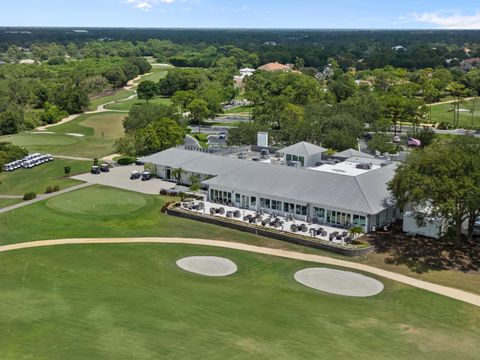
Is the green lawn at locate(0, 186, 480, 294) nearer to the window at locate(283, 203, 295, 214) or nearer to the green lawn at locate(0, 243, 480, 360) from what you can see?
the green lawn at locate(0, 243, 480, 360)

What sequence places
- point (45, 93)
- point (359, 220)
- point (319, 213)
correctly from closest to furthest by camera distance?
point (359, 220) → point (319, 213) → point (45, 93)

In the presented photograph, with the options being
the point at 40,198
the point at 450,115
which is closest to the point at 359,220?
the point at 40,198

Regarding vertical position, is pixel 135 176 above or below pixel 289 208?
below

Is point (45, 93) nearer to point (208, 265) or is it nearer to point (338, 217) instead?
point (338, 217)

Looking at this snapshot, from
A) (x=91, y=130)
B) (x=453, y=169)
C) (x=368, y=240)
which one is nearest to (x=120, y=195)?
(x=368, y=240)

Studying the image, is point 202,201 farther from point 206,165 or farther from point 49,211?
point 49,211

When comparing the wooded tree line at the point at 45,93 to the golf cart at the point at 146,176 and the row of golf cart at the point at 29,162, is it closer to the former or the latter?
the row of golf cart at the point at 29,162

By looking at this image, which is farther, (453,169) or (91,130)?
(91,130)
